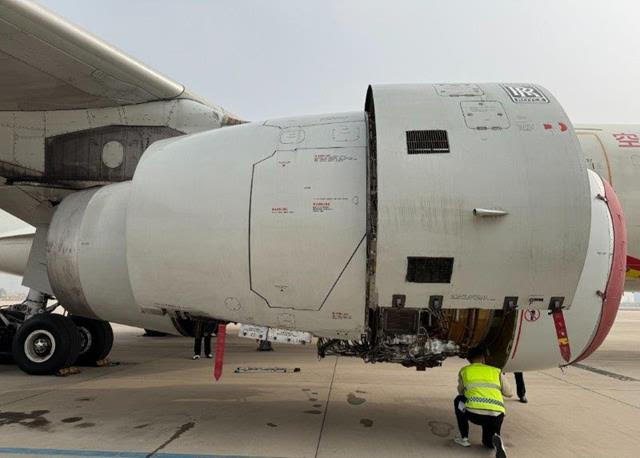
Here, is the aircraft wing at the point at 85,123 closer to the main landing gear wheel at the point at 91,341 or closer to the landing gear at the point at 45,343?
the landing gear at the point at 45,343

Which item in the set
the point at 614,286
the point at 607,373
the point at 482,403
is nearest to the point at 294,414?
the point at 482,403

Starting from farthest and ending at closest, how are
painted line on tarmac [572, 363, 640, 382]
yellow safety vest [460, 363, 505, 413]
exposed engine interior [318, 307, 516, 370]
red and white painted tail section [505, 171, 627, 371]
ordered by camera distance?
painted line on tarmac [572, 363, 640, 382] → exposed engine interior [318, 307, 516, 370] → red and white painted tail section [505, 171, 627, 371] → yellow safety vest [460, 363, 505, 413]

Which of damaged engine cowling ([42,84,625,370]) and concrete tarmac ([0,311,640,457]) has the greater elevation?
damaged engine cowling ([42,84,625,370])

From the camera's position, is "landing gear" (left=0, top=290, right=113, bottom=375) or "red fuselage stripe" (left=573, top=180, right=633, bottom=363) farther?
"landing gear" (left=0, top=290, right=113, bottom=375)

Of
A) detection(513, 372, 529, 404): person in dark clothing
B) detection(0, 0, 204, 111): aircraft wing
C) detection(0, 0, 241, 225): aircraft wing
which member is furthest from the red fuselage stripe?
detection(0, 0, 204, 111): aircraft wing

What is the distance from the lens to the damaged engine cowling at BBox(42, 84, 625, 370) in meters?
4.72

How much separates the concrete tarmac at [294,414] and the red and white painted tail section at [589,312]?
0.98 meters

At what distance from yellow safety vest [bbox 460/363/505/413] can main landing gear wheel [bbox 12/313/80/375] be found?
7245 millimetres

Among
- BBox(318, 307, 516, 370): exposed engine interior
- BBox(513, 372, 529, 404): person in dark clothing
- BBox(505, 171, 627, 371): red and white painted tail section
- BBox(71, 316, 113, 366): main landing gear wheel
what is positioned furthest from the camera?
BBox(71, 316, 113, 366): main landing gear wheel

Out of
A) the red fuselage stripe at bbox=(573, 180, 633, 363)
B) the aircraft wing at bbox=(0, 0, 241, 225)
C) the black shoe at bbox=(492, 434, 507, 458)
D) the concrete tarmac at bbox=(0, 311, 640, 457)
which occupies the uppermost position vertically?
the aircraft wing at bbox=(0, 0, 241, 225)

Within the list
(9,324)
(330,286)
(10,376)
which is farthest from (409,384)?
(9,324)

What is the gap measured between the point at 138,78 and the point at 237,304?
467cm

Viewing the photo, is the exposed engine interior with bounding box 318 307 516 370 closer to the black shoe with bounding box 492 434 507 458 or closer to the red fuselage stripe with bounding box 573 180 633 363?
the red fuselage stripe with bounding box 573 180 633 363

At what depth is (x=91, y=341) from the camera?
1062cm
